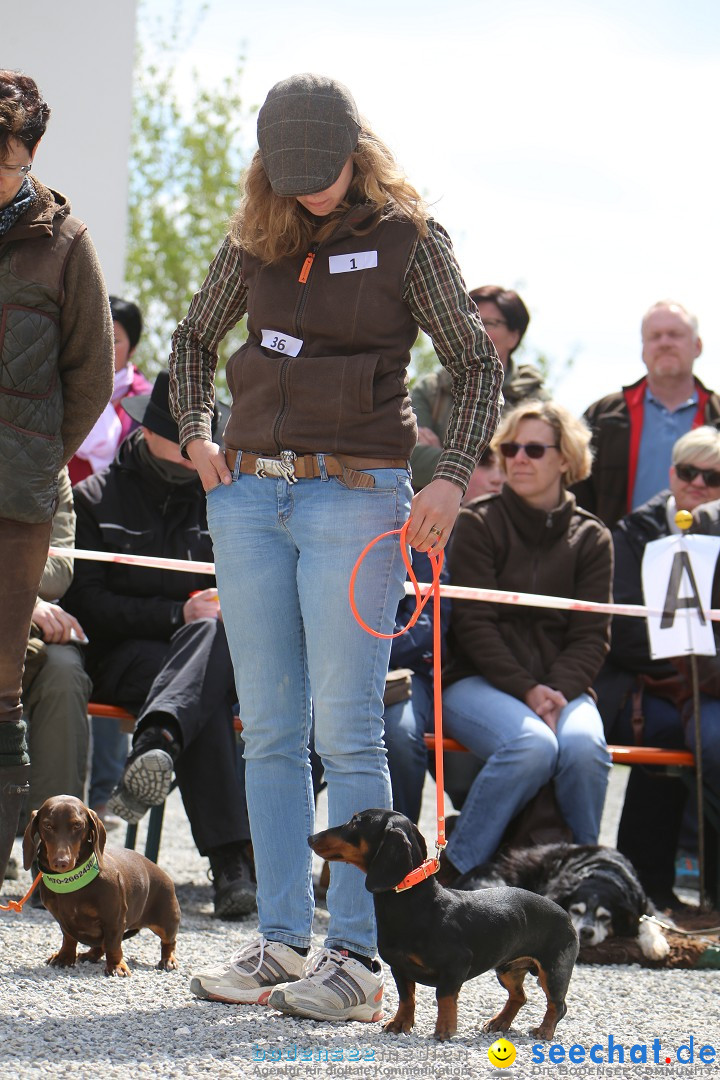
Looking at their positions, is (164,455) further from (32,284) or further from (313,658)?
(313,658)

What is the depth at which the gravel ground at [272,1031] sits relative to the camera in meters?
2.66

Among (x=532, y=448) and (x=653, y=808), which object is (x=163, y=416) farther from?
(x=653, y=808)

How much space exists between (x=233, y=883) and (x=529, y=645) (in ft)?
5.13

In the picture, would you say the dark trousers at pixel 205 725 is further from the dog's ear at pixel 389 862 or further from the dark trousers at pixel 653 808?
the dog's ear at pixel 389 862

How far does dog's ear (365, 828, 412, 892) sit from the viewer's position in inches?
114

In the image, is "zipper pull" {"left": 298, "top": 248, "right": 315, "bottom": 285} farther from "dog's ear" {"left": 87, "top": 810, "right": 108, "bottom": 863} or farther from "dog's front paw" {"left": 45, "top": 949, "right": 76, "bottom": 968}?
"dog's front paw" {"left": 45, "top": 949, "right": 76, "bottom": 968}

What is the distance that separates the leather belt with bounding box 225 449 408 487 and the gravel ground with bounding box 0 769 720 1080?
1.27 metres

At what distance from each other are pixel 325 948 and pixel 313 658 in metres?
0.69

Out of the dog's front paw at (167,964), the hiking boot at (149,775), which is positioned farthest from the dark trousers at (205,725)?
the dog's front paw at (167,964)

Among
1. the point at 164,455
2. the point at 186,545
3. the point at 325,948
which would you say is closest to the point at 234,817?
the point at 186,545

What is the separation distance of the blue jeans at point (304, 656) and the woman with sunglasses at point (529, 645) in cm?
184

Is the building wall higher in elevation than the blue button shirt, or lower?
higher

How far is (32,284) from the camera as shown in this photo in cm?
325

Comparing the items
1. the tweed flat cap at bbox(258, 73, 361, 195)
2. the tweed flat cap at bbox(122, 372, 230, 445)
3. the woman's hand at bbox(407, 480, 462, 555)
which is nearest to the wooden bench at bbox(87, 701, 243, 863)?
the tweed flat cap at bbox(122, 372, 230, 445)
